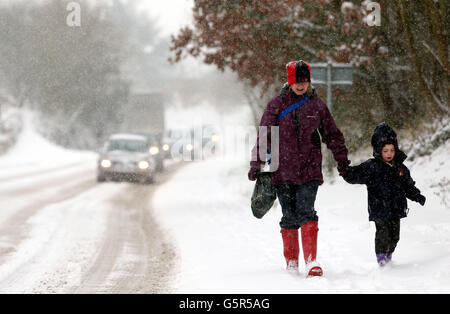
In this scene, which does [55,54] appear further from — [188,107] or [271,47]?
[188,107]

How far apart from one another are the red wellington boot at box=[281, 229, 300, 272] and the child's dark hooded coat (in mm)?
715

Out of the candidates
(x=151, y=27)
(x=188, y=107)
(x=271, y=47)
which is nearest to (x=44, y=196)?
(x=271, y=47)

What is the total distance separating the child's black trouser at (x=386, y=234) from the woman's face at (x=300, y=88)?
1396 mm

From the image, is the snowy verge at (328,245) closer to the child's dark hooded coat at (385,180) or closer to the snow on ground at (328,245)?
the snow on ground at (328,245)

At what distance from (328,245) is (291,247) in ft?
7.16

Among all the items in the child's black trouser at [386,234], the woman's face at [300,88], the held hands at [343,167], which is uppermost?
the woman's face at [300,88]

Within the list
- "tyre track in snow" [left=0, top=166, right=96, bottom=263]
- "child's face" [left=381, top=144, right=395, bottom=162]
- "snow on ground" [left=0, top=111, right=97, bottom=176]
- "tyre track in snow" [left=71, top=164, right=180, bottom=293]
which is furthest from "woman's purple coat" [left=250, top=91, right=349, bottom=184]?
"snow on ground" [left=0, top=111, right=97, bottom=176]

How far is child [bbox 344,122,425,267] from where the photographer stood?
6.04 m

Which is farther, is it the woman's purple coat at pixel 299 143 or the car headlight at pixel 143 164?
the car headlight at pixel 143 164

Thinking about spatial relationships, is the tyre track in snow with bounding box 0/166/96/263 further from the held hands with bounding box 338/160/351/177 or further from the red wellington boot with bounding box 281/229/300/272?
the held hands with bounding box 338/160/351/177

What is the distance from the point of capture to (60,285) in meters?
6.66

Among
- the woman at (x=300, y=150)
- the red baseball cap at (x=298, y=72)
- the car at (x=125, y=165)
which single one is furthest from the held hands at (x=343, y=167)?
the car at (x=125, y=165)

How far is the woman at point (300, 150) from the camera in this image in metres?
5.90

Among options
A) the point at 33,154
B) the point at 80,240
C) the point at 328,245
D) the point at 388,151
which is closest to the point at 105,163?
the point at 80,240
